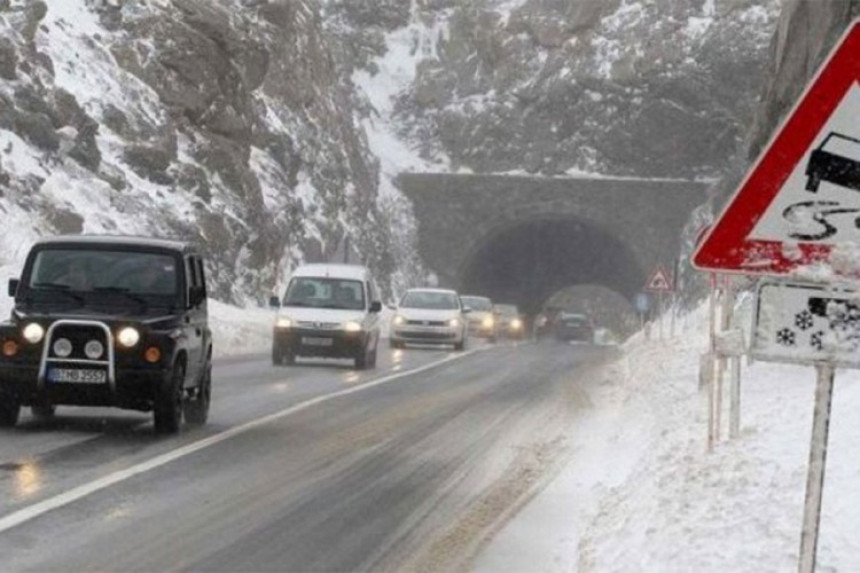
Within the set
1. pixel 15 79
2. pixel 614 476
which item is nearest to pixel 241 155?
pixel 15 79

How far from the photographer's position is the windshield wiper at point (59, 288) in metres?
13.1

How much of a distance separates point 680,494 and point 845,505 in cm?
117

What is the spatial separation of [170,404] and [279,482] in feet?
8.76

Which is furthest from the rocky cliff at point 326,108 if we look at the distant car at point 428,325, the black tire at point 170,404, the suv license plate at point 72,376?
the suv license plate at point 72,376

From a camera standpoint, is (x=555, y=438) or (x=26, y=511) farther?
(x=555, y=438)

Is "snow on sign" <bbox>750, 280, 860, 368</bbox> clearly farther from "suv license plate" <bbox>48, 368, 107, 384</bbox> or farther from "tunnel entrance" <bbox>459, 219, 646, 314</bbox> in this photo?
"tunnel entrance" <bbox>459, 219, 646, 314</bbox>

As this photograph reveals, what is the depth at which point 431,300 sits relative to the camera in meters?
37.6

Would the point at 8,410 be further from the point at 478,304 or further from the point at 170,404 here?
the point at 478,304

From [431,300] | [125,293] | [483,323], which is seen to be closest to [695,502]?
[125,293]

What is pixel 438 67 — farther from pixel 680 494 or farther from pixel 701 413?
pixel 680 494

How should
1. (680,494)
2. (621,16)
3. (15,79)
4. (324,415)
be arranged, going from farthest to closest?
(621,16) → (15,79) → (324,415) → (680,494)

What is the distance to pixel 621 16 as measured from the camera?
70.8 m

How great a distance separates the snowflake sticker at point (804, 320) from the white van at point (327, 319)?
20.4 meters

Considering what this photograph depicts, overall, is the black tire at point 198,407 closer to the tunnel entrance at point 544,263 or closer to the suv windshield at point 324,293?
the suv windshield at point 324,293
